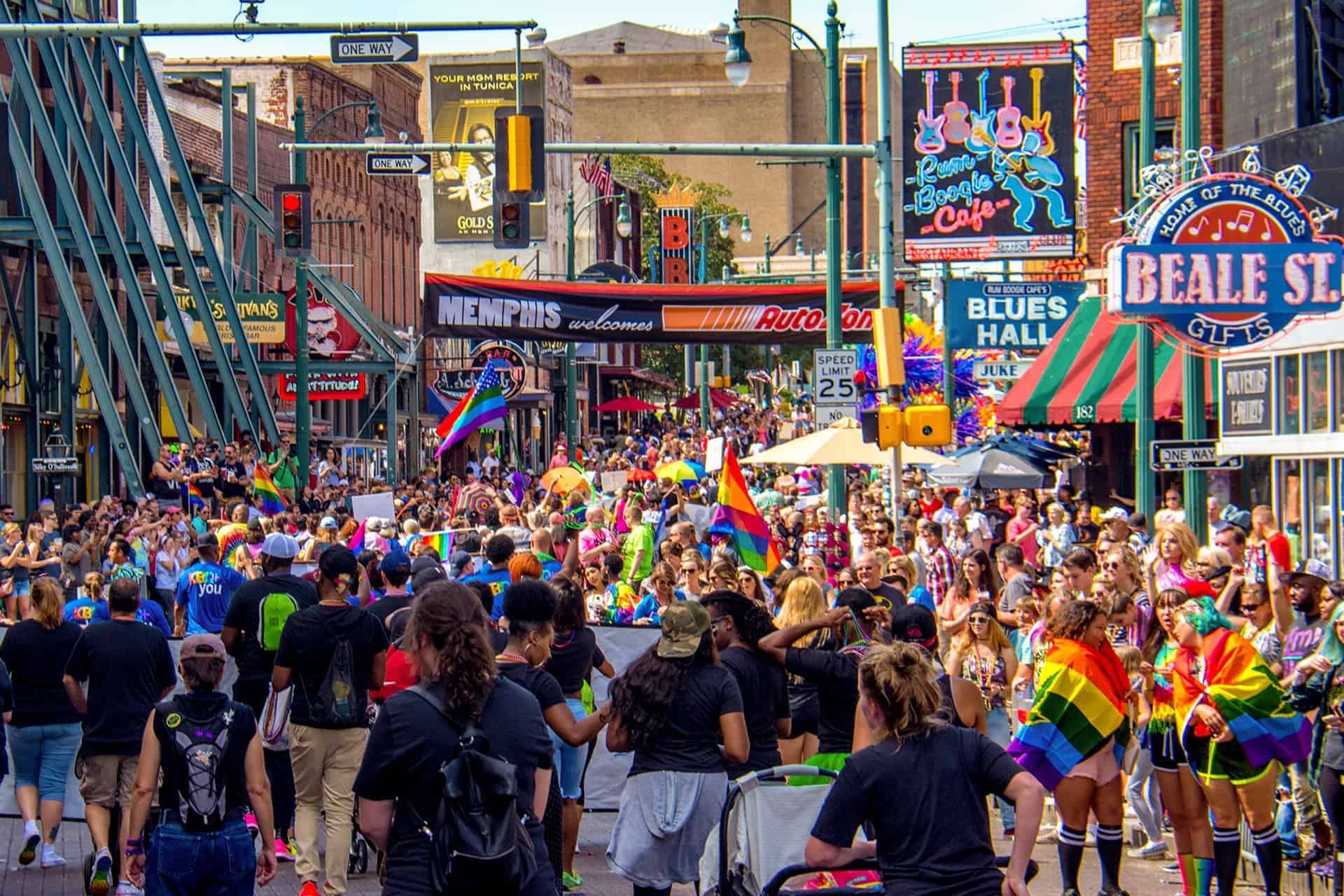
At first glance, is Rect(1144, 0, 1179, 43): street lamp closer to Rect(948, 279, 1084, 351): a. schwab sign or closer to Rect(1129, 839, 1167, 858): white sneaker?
Rect(948, 279, 1084, 351): a. schwab sign

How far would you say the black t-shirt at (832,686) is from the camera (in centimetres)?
850

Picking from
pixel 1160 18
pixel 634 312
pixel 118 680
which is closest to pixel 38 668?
pixel 118 680

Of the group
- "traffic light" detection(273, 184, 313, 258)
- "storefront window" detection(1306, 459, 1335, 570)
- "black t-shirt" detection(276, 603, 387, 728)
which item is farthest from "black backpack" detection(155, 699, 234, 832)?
"traffic light" detection(273, 184, 313, 258)

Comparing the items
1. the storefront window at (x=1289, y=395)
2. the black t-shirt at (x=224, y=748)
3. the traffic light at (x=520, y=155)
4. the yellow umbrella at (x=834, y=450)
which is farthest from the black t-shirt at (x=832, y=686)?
the storefront window at (x=1289, y=395)

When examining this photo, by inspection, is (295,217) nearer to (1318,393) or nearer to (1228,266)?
(1228,266)

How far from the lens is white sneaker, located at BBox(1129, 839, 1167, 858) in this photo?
36.5 feet

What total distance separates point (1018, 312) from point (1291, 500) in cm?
812

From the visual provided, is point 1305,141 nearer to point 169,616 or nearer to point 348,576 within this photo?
point 169,616

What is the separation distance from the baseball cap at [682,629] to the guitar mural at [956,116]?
58.2 ft

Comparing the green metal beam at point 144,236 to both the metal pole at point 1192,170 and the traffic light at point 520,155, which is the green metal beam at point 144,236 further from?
the metal pole at point 1192,170

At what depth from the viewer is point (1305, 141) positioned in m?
20.5

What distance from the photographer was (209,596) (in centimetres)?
1365

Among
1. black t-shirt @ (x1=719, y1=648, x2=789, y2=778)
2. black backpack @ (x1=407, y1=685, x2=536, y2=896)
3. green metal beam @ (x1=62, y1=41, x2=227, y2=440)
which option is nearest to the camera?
black backpack @ (x1=407, y1=685, x2=536, y2=896)

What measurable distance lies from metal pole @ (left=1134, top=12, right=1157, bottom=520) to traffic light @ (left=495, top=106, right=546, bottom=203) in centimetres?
593
